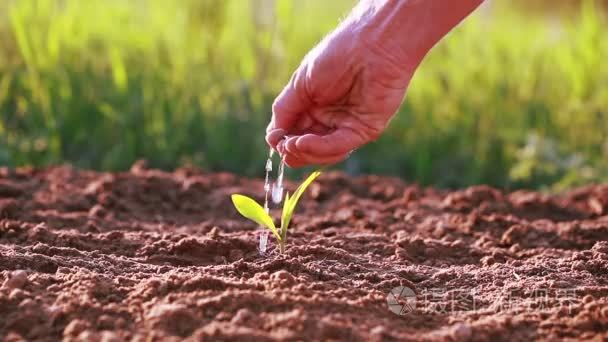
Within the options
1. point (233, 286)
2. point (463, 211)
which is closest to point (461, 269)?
point (233, 286)

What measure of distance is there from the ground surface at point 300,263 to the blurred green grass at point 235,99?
2.13 ft

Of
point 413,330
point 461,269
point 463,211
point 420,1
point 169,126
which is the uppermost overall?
point 169,126

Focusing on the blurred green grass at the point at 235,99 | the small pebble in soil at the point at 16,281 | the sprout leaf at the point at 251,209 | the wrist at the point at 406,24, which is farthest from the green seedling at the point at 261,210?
the blurred green grass at the point at 235,99

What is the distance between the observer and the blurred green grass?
4383 millimetres

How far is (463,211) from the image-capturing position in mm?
3375

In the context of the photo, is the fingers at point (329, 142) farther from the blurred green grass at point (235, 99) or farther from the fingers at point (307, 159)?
the blurred green grass at point (235, 99)

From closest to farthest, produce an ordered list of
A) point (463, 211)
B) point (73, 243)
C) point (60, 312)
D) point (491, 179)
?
point (60, 312)
point (73, 243)
point (463, 211)
point (491, 179)

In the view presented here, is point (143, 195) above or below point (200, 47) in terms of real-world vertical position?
below

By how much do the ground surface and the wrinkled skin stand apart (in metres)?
0.31

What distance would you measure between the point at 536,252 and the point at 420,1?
843 millimetres

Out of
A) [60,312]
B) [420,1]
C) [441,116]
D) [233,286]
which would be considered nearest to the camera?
[60,312]

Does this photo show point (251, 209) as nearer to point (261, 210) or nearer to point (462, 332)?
point (261, 210)

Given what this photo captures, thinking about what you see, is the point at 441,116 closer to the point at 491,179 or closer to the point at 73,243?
the point at 491,179

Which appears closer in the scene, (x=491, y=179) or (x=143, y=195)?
(x=143, y=195)
